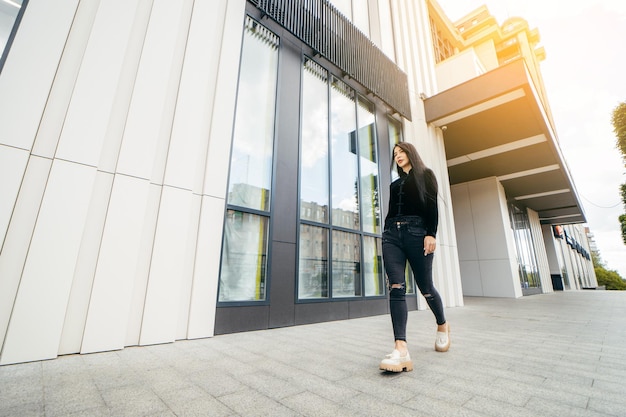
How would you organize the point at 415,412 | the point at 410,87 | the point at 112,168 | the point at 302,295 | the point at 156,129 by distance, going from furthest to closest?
1. the point at 410,87
2. the point at 302,295
3. the point at 156,129
4. the point at 112,168
5. the point at 415,412

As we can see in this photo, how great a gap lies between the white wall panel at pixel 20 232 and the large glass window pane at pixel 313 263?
2958 millimetres

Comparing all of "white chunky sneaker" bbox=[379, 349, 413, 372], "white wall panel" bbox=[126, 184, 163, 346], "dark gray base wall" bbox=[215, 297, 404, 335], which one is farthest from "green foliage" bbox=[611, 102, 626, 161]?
"white wall panel" bbox=[126, 184, 163, 346]

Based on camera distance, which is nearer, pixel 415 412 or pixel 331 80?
pixel 415 412

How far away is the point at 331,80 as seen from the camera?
5.71m

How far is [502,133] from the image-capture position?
26.6 ft

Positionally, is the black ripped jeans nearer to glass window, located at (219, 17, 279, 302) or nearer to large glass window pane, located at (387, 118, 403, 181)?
glass window, located at (219, 17, 279, 302)

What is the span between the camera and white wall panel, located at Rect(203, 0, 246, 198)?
3.45 metres

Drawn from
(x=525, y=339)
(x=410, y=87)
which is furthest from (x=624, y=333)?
(x=410, y=87)

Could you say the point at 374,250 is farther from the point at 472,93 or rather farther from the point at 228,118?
the point at 472,93

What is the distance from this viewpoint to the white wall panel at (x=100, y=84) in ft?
8.18

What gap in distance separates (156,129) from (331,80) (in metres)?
3.84

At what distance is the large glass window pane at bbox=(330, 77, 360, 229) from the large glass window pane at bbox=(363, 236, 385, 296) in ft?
1.69

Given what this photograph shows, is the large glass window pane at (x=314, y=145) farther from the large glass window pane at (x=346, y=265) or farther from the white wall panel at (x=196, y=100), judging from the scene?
the white wall panel at (x=196, y=100)

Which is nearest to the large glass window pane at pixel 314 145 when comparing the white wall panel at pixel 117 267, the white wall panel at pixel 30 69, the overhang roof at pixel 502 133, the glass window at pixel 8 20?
the white wall panel at pixel 117 267
